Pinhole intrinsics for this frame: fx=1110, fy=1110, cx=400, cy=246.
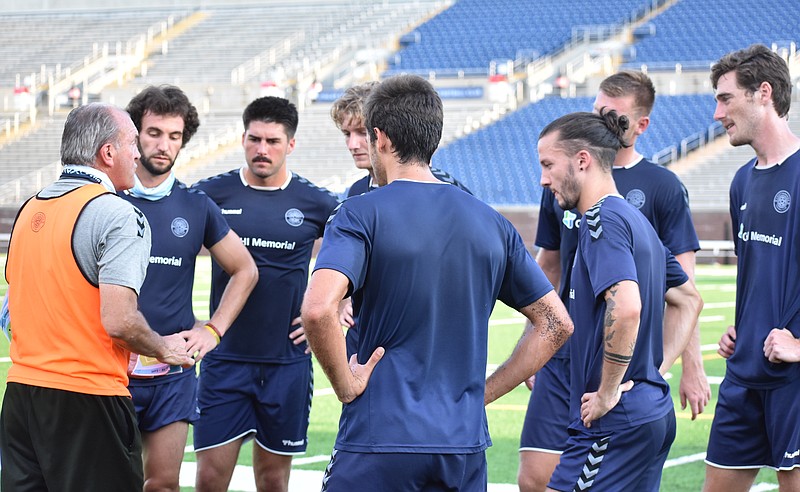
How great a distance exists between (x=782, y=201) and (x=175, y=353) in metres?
2.72

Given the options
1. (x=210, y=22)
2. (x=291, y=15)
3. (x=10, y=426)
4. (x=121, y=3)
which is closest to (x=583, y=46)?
(x=291, y=15)

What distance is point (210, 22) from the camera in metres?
42.9

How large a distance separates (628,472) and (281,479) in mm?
2550

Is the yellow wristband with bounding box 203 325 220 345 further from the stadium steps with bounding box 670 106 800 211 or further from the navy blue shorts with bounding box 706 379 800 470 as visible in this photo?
the stadium steps with bounding box 670 106 800 211

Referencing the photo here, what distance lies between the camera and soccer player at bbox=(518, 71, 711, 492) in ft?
18.1

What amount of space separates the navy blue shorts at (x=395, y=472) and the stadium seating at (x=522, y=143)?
2476 cm

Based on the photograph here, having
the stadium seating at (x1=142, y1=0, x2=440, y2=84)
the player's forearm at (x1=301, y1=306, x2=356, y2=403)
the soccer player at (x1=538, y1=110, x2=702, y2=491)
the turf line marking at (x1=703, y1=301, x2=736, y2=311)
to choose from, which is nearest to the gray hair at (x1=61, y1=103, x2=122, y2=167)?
the player's forearm at (x1=301, y1=306, x2=356, y2=403)

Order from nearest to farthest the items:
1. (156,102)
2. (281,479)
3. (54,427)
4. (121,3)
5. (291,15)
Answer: (54,427)
(156,102)
(281,479)
(291,15)
(121,3)

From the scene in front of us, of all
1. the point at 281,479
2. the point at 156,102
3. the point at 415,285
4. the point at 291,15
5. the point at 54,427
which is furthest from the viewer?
the point at 291,15

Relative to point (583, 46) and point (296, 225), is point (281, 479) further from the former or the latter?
point (583, 46)

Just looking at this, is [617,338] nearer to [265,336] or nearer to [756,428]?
[756,428]

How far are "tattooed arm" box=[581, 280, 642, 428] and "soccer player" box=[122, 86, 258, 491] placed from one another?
2.07 metres

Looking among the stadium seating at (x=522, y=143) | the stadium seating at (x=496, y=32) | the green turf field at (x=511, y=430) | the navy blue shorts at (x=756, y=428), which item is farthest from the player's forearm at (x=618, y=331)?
the stadium seating at (x=496, y=32)

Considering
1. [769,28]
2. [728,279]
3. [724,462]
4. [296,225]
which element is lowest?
[728,279]
